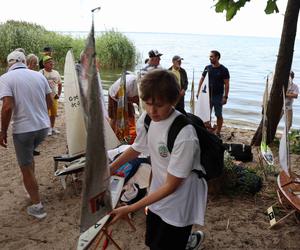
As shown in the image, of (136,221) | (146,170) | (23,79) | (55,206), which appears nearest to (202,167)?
(146,170)

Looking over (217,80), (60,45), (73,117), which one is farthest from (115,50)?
(73,117)

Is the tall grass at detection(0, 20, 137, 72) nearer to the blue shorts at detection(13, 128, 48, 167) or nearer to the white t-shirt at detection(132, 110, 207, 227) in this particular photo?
the blue shorts at detection(13, 128, 48, 167)

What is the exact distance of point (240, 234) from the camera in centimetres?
392

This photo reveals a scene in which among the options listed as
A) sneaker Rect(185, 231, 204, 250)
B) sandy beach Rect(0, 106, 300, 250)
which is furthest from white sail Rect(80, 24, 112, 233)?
sandy beach Rect(0, 106, 300, 250)

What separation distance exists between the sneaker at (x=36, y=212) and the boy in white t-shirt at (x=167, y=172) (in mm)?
2254

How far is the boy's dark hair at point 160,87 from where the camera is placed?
1.90m

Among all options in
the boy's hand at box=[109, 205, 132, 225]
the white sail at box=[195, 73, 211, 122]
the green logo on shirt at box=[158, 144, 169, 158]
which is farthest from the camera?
the white sail at box=[195, 73, 211, 122]

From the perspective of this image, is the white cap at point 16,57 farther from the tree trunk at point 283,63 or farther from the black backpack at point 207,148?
the tree trunk at point 283,63

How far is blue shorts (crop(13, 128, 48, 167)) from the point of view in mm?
4039

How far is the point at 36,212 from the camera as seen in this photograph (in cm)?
435

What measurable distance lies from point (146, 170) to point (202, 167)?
6.34 feet

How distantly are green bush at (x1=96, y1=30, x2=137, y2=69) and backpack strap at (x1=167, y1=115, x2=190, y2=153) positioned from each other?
2020cm

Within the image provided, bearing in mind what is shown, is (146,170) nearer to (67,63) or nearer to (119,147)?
(119,147)

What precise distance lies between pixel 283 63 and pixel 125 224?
15.2ft
